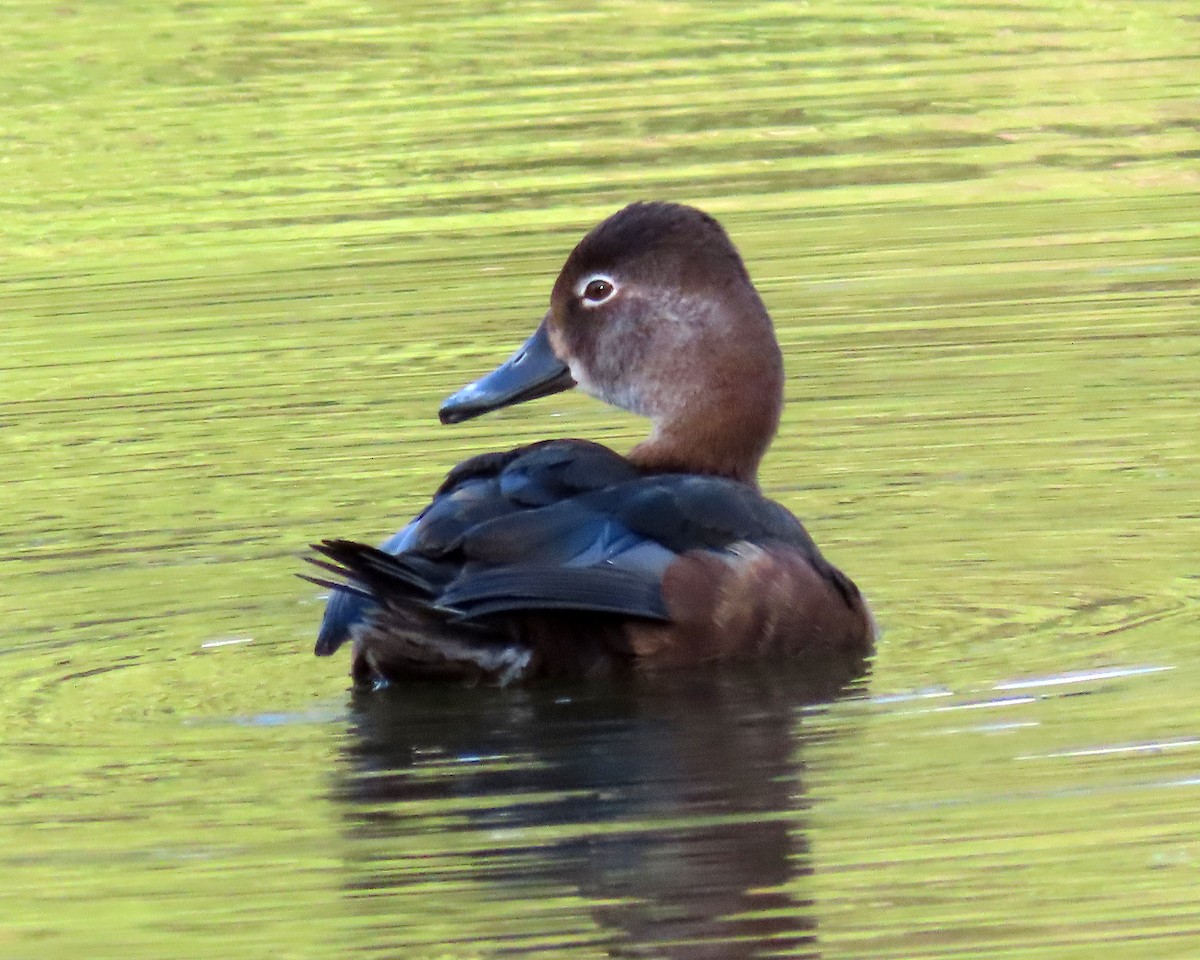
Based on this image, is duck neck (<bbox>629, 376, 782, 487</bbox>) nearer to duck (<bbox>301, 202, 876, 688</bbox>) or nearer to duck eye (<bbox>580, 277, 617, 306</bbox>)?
Answer: duck (<bbox>301, 202, 876, 688</bbox>)

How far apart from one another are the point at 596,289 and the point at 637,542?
132 centimetres

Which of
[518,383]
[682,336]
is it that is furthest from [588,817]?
[518,383]

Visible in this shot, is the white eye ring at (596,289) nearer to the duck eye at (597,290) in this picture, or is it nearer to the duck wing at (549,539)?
the duck eye at (597,290)

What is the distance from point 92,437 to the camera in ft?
32.7

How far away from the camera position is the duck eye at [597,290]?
780 cm

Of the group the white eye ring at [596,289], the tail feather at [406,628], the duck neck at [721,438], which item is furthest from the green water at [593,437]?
the white eye ring at [596,289]

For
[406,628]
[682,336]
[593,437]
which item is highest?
[682,336]

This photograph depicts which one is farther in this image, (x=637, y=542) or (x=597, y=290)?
(x=597, y=290)

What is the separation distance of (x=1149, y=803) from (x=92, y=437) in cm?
532

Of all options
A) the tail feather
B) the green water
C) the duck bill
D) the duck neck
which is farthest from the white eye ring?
the tail feather

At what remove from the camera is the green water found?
5422 millimetres

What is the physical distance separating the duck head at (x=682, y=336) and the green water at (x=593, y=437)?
2.18 ft

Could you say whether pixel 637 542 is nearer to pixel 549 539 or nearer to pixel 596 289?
pixel 549 539

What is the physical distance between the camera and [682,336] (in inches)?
302
